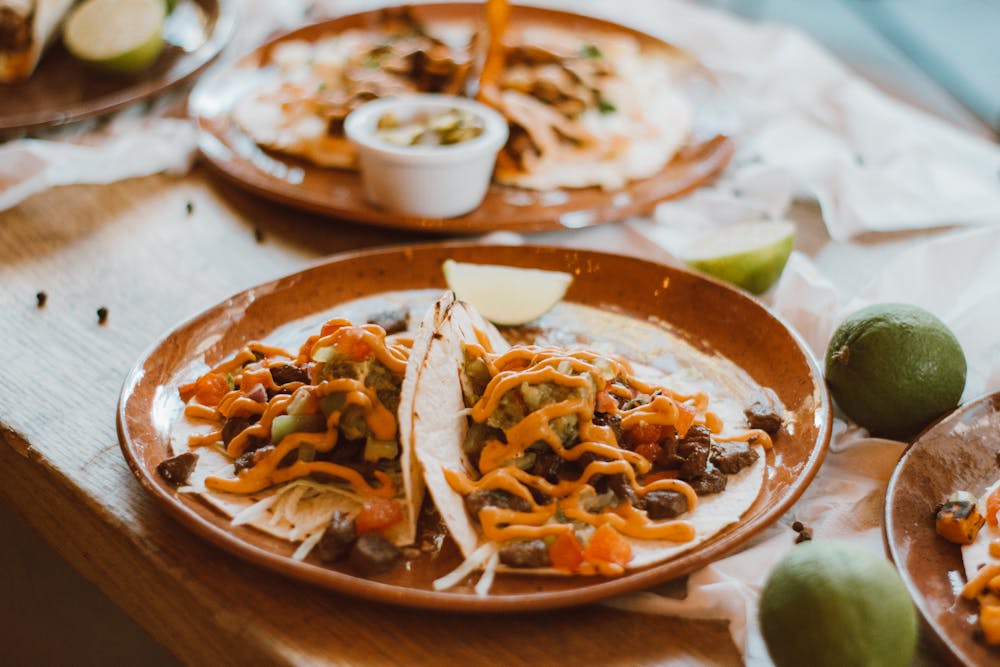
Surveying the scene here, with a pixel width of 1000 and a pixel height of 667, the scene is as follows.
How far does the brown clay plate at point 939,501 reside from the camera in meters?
1.35

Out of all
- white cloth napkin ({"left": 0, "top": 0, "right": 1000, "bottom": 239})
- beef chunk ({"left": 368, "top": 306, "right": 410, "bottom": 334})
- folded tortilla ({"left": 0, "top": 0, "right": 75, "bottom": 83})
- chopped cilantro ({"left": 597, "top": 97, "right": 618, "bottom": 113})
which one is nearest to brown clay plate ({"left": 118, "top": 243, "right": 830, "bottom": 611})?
beef chunk ({"left": 368, "top": 306, "right": 410, "bottom": 334})

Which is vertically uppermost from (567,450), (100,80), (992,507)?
(992,507)

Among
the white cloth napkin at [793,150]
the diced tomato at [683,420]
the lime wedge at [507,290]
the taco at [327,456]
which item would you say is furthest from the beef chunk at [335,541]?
the white cloth napkin at [793,150]

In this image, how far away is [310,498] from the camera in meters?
1.57

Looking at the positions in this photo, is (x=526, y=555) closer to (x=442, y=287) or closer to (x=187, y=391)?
(x=187, y=391)

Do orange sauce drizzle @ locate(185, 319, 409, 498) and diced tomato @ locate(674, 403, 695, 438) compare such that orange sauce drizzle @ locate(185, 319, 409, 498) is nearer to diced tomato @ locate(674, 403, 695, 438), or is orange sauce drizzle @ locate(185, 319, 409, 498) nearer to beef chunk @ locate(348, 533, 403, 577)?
beef chunk @ locate(348, 533, 403, 577)

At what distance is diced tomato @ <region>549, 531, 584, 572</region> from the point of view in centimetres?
142

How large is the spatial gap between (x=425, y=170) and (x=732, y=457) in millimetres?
1170

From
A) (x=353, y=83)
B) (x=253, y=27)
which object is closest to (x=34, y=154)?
(x=353, y=83)

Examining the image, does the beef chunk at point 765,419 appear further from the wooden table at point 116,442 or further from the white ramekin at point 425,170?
the white ramekin at point 425,170

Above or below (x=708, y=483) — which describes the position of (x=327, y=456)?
below

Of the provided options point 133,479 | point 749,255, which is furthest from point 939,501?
point 133,479

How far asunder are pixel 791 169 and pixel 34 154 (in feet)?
7.05

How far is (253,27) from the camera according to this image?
3859 mm
